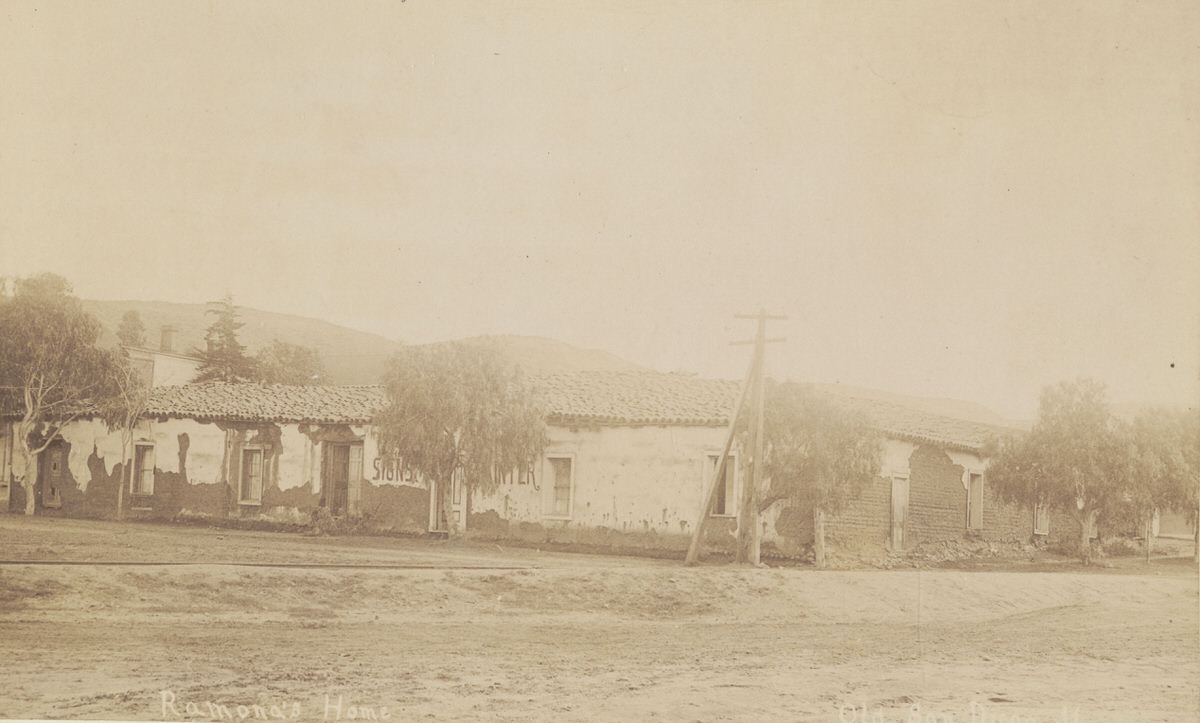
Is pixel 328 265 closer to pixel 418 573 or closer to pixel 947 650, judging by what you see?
pixel 418 573

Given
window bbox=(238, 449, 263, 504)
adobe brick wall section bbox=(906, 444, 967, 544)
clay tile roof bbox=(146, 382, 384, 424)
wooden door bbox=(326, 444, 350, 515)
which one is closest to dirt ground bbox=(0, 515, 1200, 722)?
adobe brick wall section bbox=(906, 444, 967, 544)

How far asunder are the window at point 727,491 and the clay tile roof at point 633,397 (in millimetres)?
369

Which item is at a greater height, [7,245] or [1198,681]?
[7,245]

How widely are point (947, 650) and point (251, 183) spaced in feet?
15.3

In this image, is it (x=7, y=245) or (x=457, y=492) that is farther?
(x=457, y=492)

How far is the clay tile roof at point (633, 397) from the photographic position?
6.67 m

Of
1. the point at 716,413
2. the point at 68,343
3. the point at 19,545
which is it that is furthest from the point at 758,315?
the point at 19,545

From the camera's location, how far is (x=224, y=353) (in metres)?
5.88

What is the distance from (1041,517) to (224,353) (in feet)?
16.7

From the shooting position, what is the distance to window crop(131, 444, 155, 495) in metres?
6.35

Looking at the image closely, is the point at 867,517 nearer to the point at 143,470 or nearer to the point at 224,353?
the point at 224,353

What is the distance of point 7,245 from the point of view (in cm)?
568
